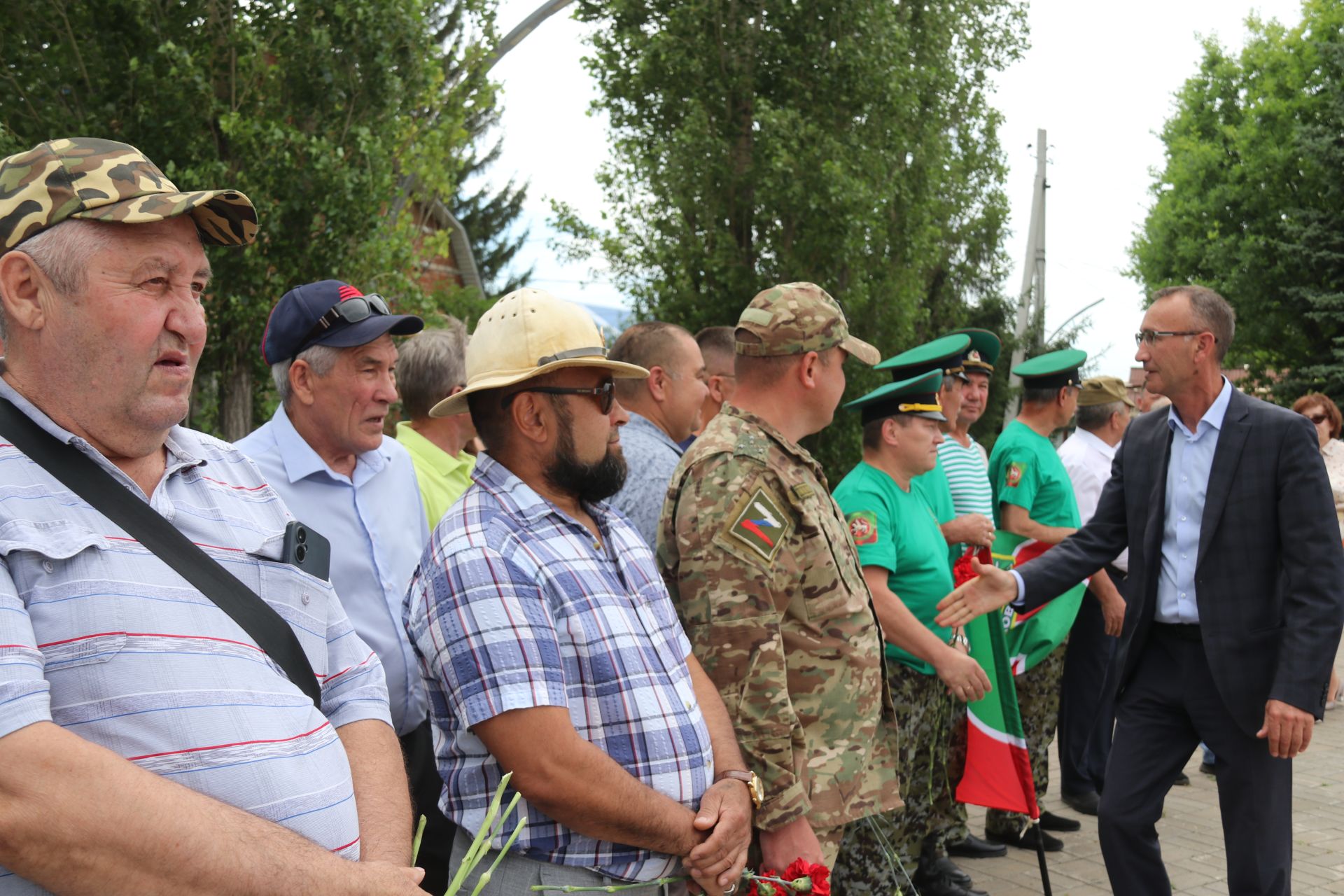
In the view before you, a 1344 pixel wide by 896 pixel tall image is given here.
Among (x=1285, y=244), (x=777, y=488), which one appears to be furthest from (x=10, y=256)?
(x=1285, y=244)

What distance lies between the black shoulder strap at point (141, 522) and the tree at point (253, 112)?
592cm

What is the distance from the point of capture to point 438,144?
9.15m

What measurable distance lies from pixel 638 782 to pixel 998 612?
113 inches

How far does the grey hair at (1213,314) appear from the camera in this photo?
4207mm

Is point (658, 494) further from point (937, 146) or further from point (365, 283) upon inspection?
point (937, 146)

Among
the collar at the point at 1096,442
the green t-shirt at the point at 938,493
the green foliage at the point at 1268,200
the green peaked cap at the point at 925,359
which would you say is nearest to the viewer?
the green peaked cap at the point at 925,359

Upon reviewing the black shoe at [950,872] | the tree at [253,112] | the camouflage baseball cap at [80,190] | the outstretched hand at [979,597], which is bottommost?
the black shoe at [950,872]

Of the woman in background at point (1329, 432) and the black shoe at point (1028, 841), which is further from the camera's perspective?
the woman in background at point (1329, 432)

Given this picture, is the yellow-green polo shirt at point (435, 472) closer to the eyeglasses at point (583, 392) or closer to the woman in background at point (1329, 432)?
the eyeglasses at point (583, 392)

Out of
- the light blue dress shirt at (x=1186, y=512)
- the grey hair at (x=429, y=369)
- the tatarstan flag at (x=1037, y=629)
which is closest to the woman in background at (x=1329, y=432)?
the tatarstan flag at (x=1037, y=629)

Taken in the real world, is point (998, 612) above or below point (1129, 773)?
above

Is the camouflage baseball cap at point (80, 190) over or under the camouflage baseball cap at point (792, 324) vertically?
over

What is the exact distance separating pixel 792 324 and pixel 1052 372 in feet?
11.4

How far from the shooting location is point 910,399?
4.70m
